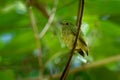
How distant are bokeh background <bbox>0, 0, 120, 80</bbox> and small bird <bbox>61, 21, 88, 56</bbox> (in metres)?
0.61

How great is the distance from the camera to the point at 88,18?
3.83 feet

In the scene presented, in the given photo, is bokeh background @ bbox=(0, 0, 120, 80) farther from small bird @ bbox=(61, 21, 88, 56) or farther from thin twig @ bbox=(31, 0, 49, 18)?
small bird @ bbox=(61, 21, 88, 56)

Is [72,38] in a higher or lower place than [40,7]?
higher

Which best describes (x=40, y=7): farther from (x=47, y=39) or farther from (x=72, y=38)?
(x=72, y=38)

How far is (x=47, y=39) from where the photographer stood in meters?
1.25

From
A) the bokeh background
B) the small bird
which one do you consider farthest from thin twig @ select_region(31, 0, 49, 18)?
the small bird

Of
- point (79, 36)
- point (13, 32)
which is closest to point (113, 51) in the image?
point (13, 32)

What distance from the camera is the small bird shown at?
1.48 feet

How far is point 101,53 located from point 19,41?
0.30 metres

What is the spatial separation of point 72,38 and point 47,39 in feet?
2.61

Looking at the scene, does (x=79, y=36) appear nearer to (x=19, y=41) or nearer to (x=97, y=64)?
(x=97, y=64)

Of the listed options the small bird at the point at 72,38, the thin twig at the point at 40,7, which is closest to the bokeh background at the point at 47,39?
the thin twig at the point at 40,7

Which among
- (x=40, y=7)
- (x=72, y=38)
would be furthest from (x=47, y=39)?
(x=72, y=38)

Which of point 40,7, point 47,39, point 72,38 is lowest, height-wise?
point 47,39
